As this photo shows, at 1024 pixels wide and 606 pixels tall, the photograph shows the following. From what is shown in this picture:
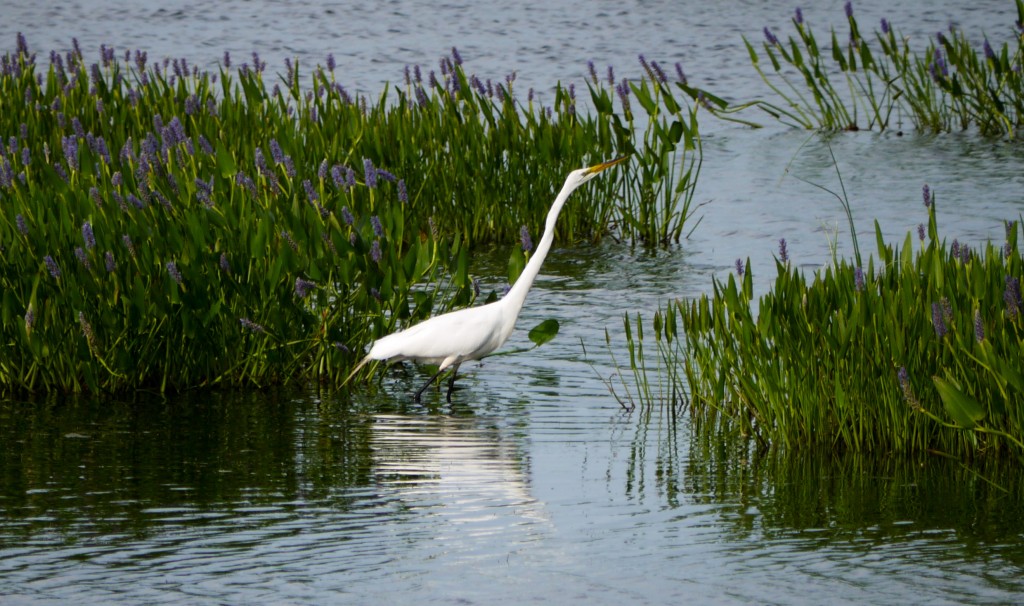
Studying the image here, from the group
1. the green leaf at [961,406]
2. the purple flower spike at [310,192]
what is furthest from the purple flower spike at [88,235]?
the green leaf at [961,406]

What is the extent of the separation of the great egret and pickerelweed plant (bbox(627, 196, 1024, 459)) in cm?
108

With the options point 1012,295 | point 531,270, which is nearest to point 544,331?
point 531,270

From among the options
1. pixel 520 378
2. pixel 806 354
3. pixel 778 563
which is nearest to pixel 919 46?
pixel 520 378

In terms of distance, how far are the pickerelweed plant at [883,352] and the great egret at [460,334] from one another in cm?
108

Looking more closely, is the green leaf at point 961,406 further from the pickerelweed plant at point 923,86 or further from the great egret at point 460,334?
the pickerelweed plant at point 923,86

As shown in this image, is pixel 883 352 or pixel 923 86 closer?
pixel 883 352

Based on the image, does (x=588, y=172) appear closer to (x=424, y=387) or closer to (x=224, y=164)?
(x=424, y=387)

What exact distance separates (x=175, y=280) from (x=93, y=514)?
5.58 feet

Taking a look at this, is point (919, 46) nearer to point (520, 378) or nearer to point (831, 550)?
point (520, 378)

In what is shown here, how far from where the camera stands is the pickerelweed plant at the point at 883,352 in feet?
17.5

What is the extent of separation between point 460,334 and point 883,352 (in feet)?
6.46

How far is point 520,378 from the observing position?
7402 mm

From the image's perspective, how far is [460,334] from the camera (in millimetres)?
6684

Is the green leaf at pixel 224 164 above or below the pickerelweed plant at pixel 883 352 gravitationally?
above
